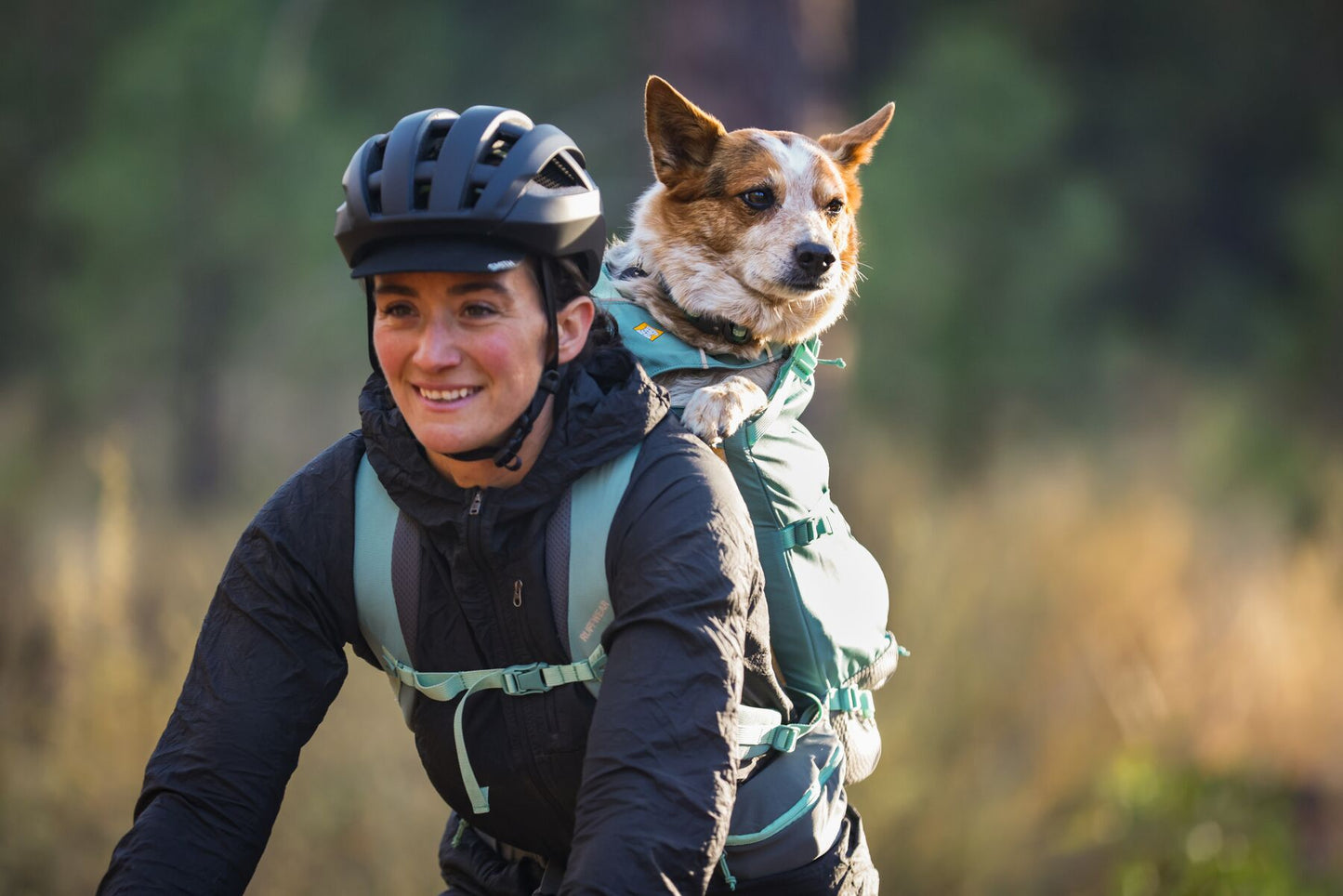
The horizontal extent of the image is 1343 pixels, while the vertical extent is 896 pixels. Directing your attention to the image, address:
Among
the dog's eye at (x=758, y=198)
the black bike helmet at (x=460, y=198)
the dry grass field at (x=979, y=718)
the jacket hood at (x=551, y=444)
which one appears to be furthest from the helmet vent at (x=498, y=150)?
the dry grass field at (x=979, y=718)

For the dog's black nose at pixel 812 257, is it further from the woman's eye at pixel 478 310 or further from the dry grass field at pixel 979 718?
the dry grass field at pixel 979 718

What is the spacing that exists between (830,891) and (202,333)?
312 inches

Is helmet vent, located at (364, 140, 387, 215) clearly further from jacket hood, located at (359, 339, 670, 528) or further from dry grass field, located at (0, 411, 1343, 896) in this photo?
dry grass field, located at (0, 411, 1343, 896)

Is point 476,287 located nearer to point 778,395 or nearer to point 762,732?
point 778,395

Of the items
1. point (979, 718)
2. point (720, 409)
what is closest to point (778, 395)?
point (720, 409)

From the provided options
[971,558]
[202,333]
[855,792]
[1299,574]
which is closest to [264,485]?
[202,333]

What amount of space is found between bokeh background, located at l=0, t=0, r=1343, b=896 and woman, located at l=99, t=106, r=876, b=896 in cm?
252

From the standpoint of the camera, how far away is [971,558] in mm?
6402

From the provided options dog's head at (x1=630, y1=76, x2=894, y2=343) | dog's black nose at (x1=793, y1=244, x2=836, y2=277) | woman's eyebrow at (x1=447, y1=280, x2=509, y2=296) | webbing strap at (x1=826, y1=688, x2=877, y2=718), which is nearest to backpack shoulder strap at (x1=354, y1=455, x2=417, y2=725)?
woman's eyebrow at (x1=447, y1=280, x2=509, y2=296)

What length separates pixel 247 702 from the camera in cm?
221

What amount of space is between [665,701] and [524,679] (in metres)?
0.30

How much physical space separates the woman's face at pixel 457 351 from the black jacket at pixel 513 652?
78mm

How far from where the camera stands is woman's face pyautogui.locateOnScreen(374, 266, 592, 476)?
222cm

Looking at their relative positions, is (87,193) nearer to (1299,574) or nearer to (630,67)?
(630,67)
